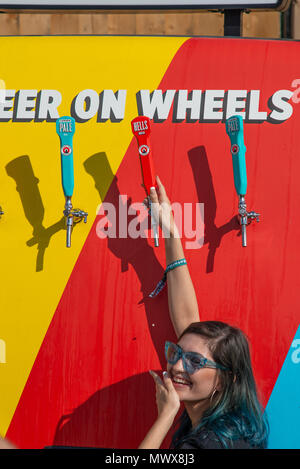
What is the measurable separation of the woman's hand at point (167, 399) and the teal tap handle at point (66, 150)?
805 mm

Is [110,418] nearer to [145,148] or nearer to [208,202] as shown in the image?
[208,202]

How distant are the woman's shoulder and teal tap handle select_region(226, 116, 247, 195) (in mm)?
901

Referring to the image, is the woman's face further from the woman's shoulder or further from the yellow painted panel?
the yellow painted panel

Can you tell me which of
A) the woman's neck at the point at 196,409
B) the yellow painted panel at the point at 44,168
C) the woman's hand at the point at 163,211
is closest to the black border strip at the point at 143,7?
the yellow painted panel at the point at 44,168

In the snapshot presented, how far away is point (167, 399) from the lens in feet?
6.66

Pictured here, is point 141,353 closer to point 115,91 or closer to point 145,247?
point 145,247

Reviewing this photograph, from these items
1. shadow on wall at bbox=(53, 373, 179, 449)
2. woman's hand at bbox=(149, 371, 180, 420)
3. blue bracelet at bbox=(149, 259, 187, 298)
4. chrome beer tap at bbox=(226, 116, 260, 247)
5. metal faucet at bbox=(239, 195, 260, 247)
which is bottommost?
shadow on wall at bbox=(53, 373, 179, 449)

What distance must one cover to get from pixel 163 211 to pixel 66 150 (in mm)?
422

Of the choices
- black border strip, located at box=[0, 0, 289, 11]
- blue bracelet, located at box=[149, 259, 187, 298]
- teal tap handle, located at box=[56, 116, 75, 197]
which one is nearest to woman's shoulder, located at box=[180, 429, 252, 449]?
blue bracelet, located at box=[149, 259, 187, 298]

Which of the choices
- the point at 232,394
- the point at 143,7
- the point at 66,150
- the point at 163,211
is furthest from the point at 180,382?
the point at 143,7

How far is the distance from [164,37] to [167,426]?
1.56m

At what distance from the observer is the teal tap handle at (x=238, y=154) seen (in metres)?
2.43

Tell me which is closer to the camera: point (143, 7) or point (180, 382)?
point (180, 382)

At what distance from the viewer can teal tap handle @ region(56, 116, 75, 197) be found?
2.45 m
